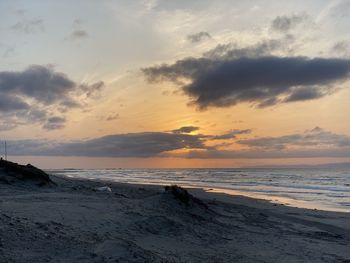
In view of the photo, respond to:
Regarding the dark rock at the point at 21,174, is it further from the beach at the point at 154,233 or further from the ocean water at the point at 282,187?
the ocean water at the point at 282,187

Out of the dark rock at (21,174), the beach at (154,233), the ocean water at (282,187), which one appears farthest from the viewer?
the ocean water at (282,187)

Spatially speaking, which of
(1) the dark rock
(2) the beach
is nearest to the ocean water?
(2) the beach

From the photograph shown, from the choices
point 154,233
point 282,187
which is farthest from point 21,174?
point 282,187

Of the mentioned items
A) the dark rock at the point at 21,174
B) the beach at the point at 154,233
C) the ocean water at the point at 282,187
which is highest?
the dark rock at the point at 21,174

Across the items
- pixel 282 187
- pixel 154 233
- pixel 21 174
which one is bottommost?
pixel 282 187

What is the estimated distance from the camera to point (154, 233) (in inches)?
484

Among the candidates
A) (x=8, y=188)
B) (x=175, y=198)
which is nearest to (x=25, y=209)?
(x=175, y=198)

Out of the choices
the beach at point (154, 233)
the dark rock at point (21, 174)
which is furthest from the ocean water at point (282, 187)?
the dark rock at point (21, 174)

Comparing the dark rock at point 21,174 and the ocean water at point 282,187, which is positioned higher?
the dark rock at point 21,174

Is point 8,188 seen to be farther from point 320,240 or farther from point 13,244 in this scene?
point 320,240

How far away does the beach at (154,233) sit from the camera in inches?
343

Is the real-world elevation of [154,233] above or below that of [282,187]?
above

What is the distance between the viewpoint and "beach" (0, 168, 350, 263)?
870cm

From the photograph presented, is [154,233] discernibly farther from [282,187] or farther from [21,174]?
[282,187]
